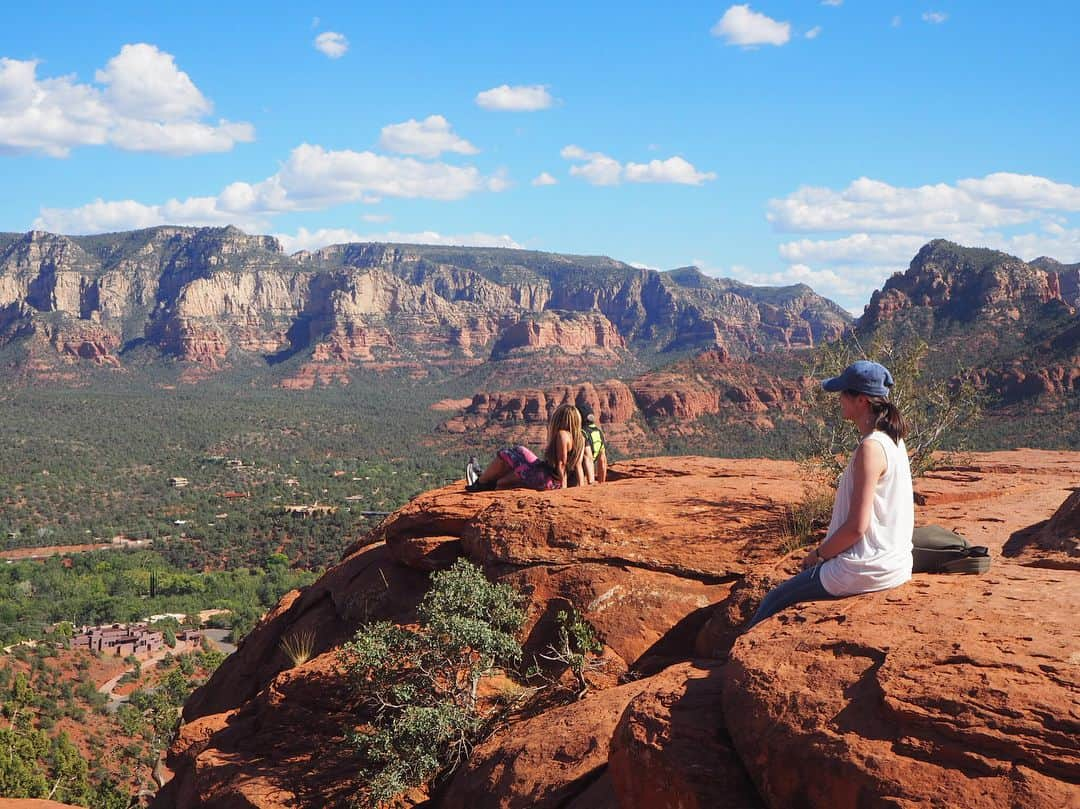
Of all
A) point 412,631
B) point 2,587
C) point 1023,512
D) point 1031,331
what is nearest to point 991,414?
point 1031,331

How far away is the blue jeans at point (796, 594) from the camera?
5676mm

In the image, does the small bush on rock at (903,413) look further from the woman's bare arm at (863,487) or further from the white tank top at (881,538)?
the woman's bare arm at (863,487)

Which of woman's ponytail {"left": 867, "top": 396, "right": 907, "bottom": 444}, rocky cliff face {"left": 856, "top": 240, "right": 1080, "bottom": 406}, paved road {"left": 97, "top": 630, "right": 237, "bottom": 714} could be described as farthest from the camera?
rocky cliff face {"left": 856, "top": 240, "right": 1080, "bottom": 406}

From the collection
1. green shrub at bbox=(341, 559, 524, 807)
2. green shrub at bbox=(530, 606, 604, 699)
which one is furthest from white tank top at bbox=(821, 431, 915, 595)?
green shrub at bbox=(341, 559, 524, 807)

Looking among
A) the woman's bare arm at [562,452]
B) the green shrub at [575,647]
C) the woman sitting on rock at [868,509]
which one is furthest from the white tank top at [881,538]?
the woman's bare arm at [562,452]

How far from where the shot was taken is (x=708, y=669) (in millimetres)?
5867

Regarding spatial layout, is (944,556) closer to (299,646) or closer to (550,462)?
(550,462)

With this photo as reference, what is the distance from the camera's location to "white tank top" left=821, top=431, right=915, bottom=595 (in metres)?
5.25

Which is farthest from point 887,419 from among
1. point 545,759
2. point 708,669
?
point 545,759

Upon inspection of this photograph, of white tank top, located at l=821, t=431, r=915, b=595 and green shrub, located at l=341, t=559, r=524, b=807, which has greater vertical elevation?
white tank top, located at l=821, t=431, r=915, b=595

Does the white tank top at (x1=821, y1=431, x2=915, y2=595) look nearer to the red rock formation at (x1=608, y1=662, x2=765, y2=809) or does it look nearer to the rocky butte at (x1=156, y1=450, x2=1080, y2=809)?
the rocky butte at (x1=156, y1=450, x2=1080, y2=809)

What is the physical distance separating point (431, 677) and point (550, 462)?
3.97 m

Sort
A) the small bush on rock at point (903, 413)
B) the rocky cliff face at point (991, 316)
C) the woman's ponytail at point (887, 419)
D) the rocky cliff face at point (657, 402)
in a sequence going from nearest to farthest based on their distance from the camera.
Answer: the woman's ponytail at point (887, 419)
the small bush on rock at point (903, 413)
the rocky cliff face at point (991, 316)
the rocky cliff face at point (657, 402)

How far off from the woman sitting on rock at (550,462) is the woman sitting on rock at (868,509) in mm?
5086
